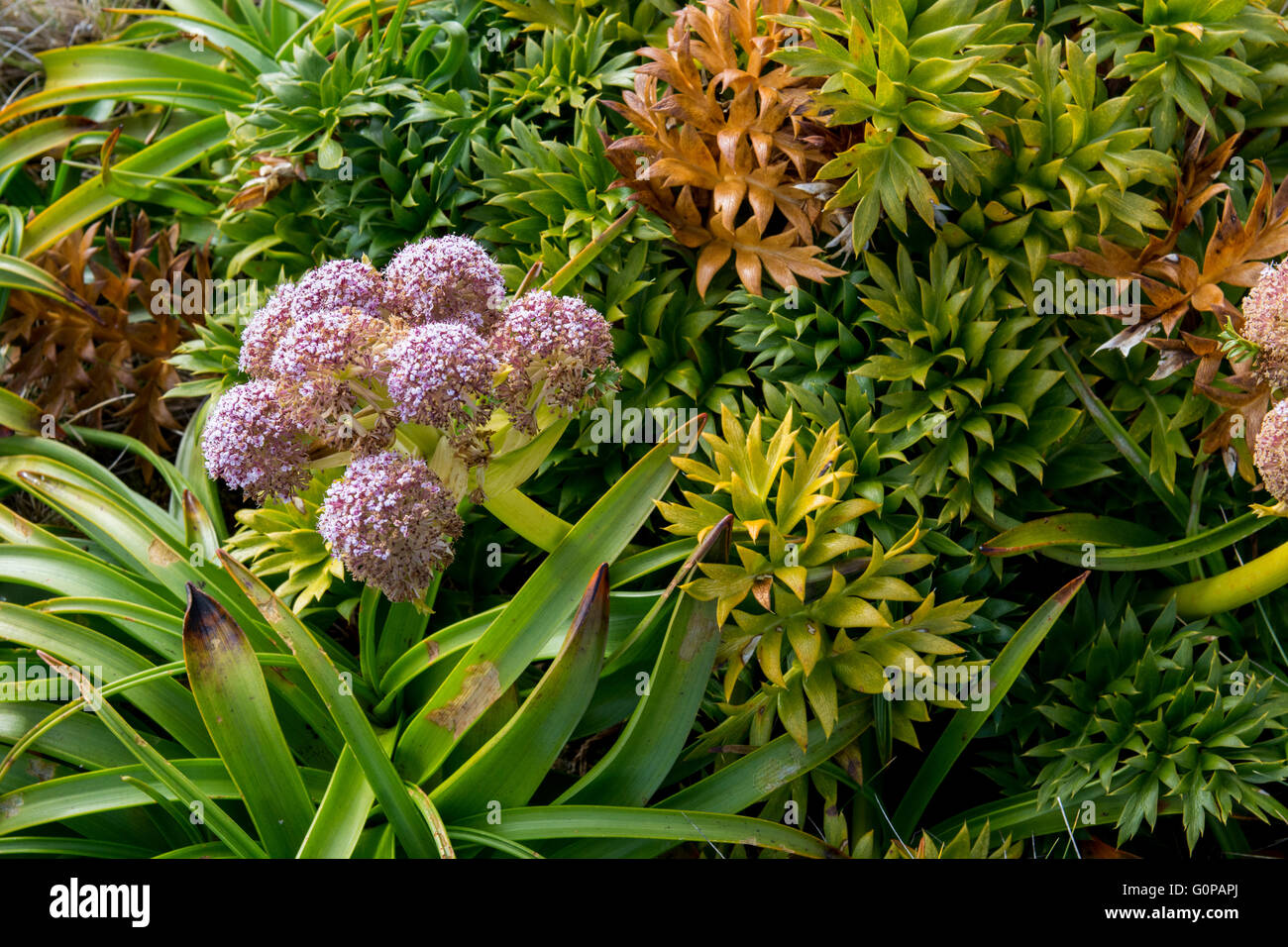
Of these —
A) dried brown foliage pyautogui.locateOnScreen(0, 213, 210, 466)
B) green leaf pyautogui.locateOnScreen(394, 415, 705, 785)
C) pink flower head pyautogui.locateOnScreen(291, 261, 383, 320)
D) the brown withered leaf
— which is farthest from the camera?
dried brown foliage pyautogui.locateOnScreen(0, 213, 210, 466)

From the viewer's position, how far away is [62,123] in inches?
161

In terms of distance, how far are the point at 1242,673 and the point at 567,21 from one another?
2.76 meters

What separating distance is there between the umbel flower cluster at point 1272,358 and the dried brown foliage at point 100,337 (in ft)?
11.1

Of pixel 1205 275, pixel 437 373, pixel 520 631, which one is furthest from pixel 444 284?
pixel 1205 275

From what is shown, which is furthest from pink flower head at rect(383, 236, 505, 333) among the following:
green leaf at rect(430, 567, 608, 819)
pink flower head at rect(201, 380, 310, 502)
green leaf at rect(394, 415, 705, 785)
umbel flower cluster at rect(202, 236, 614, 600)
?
green leaf at rect(430, 567, 608, 819)

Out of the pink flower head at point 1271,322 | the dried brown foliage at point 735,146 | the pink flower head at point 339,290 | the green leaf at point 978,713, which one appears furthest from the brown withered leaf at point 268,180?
the pink flower head at point 1271,322

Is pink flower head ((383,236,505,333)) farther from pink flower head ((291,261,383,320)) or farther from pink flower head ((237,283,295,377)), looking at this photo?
pink flower head ((237,283,295,377))

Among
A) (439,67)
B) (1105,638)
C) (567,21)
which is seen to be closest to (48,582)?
(439,67)

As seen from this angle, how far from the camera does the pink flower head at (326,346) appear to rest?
209 centimetres

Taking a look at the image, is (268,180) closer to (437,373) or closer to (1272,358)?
(437,373)

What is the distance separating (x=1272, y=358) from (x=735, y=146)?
4.62 feet

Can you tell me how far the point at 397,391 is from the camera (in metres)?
2.08

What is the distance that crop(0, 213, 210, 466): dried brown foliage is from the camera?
3.79 meters

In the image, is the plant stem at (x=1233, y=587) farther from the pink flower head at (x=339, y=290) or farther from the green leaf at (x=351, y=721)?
the pink flower head at (x=339, y=290)
